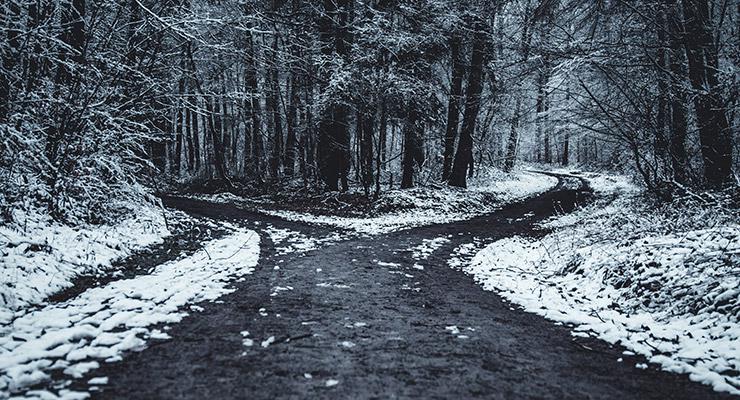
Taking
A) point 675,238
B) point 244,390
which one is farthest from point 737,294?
point 244,390

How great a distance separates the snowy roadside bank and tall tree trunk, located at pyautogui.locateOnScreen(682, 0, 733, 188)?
776cm

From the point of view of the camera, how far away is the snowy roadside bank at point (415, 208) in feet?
46.6

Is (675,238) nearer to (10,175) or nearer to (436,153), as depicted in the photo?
(10,175)

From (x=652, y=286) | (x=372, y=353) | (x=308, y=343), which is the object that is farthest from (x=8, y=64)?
(x=652, y=286)

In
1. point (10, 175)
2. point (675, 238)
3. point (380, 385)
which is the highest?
point (10, 175)

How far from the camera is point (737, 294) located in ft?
16.4

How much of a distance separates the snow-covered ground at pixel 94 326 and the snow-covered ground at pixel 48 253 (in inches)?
17.6

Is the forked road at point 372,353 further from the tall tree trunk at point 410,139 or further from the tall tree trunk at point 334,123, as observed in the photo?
the tall tree trunk at point 334,123

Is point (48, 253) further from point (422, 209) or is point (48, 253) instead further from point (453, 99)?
point (453, 99)

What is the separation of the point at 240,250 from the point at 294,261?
4.91 feet

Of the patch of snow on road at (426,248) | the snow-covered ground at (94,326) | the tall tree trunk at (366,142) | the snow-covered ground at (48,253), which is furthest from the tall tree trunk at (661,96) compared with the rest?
the snow-covered ground at (48,253)

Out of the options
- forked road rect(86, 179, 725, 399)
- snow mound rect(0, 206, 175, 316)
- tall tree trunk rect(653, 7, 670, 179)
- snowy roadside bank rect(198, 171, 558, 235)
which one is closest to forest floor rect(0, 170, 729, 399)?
forked road rect(86, 179, 725, 399)

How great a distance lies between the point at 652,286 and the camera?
6.02m

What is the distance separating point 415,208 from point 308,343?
12.6m
